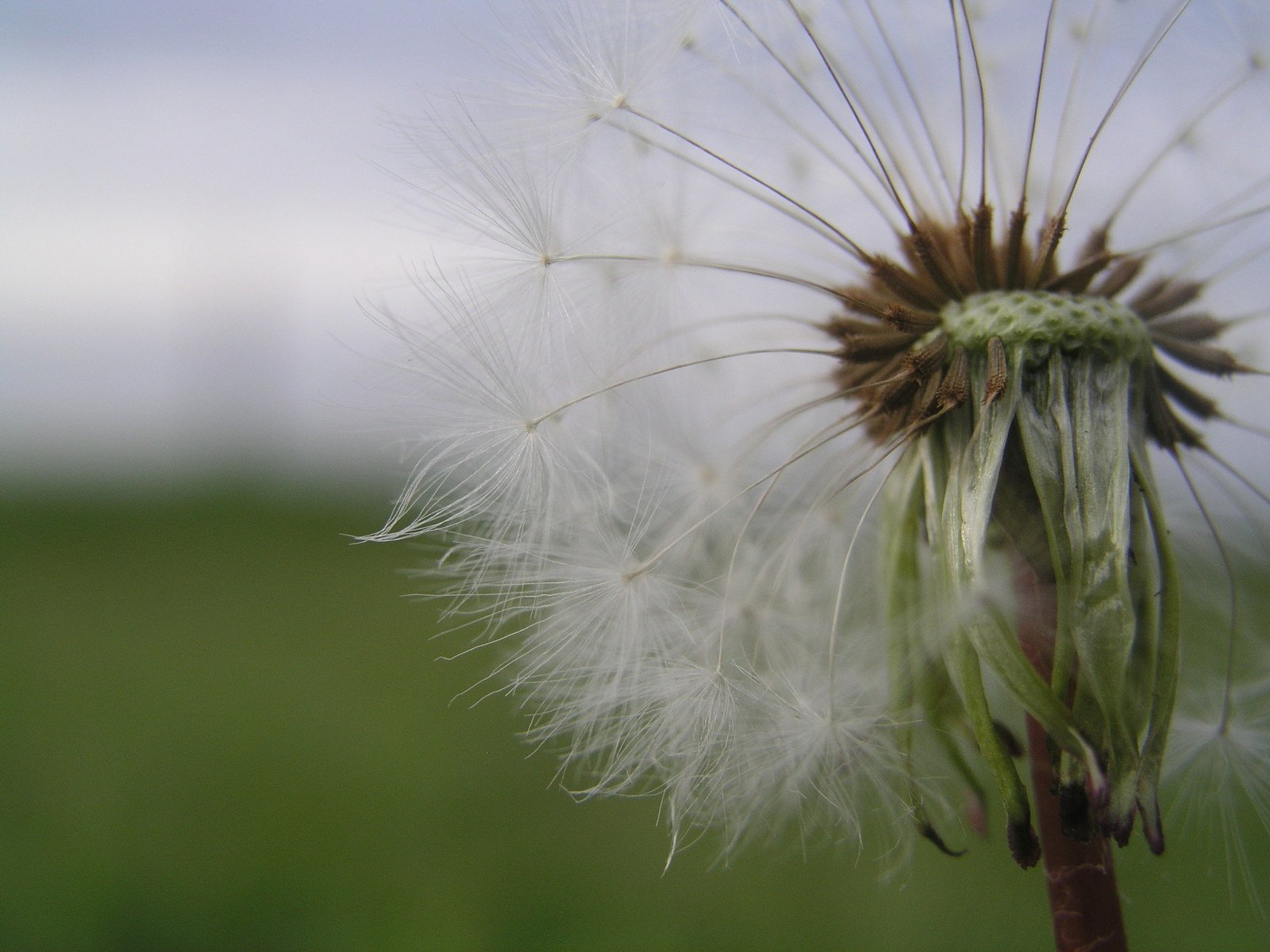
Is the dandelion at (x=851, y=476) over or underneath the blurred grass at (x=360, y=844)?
over

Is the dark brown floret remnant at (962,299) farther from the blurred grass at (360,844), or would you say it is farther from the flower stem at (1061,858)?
the blurred grass at (360,844)

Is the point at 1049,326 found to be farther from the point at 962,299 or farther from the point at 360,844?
the point at 360,844

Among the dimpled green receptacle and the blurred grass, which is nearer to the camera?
the dimpled green receptacle

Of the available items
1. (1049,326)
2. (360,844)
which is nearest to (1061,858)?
(1049,326)

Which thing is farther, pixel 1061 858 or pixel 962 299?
pixel 962 299

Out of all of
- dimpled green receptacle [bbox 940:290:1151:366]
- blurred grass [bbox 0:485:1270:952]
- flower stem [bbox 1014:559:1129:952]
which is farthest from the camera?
blurred grass [bbox 0:485:1270:952]

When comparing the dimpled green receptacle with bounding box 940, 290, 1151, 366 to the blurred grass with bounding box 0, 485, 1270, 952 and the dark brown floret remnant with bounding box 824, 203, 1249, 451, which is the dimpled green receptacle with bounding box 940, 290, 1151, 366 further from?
the blurred grass with bounding box 0, 485, 1270, 952
